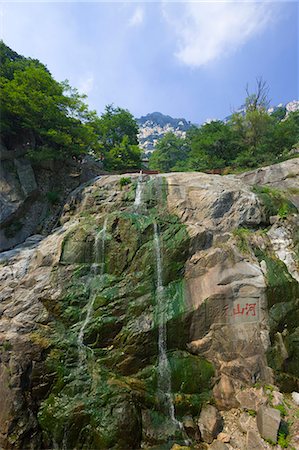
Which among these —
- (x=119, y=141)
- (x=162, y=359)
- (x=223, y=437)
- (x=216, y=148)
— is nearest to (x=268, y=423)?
(x=223, y=437)

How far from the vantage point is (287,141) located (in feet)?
73.9

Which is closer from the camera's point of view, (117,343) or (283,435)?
(283,435)

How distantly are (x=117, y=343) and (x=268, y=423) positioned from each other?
4.65m

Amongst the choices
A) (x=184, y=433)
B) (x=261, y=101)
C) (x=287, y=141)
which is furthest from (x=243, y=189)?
(x=261, y=101)

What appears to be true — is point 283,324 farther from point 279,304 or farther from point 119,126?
point 119,126

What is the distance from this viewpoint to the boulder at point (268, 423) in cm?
645

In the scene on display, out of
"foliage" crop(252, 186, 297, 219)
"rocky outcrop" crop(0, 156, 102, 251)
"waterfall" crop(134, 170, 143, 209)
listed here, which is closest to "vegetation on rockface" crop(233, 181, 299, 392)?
"foliage" crop(252, 186, 297, 219)

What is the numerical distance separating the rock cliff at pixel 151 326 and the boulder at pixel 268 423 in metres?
0.06

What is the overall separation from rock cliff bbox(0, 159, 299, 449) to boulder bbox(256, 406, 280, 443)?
6cm

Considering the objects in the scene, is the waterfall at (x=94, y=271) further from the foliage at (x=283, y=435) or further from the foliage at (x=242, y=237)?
the foliage at (x=283, y=435)

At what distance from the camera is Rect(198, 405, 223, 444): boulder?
709 cm

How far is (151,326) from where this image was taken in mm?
8734

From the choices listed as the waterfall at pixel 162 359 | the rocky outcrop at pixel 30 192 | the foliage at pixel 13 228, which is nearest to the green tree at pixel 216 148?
the rocky outcrop at pixel 30 192

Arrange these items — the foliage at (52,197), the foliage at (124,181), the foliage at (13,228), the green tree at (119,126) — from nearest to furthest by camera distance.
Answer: the foliage at (13,228), the foliage at (124,181), the foliage at (52,197), the green tree at (119,126)
